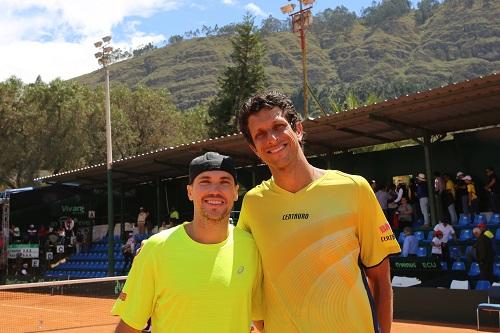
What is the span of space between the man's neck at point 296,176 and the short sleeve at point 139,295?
2.40 ft

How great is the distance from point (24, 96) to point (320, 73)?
394ft

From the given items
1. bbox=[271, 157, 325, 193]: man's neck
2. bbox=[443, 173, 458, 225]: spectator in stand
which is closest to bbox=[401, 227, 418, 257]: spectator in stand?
bbox=[443, 173, 458, 225]: spectator in stand

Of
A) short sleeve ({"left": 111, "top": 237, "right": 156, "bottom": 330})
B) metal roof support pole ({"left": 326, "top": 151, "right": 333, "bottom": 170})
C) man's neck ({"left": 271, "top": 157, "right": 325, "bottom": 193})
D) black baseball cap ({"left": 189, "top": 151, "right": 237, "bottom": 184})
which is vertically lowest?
short sleeve ({"left": 111, "top": 237, "right": 156, "bottom": 330})

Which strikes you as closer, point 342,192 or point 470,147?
point 342,192

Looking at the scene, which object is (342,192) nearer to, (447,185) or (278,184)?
(278,184)

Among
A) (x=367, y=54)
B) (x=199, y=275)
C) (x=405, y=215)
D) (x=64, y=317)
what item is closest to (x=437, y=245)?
(x=405, y=215)

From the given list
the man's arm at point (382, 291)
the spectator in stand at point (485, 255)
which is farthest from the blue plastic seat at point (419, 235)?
the man's arm at point (382, 291)

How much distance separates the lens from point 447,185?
54.3 feet

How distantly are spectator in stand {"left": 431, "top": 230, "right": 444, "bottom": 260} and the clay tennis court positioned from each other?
2607 mm

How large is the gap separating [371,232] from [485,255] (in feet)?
37.4

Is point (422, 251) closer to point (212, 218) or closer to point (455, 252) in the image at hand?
point (455, 252)

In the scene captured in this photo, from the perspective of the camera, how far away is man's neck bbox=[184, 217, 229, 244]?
8.79 feet

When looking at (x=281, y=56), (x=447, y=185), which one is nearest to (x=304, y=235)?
(x=447, y=185)

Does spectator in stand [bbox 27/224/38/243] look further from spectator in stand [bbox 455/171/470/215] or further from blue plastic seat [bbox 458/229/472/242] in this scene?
blue plastic seat [bbox 458/229/472/242]
